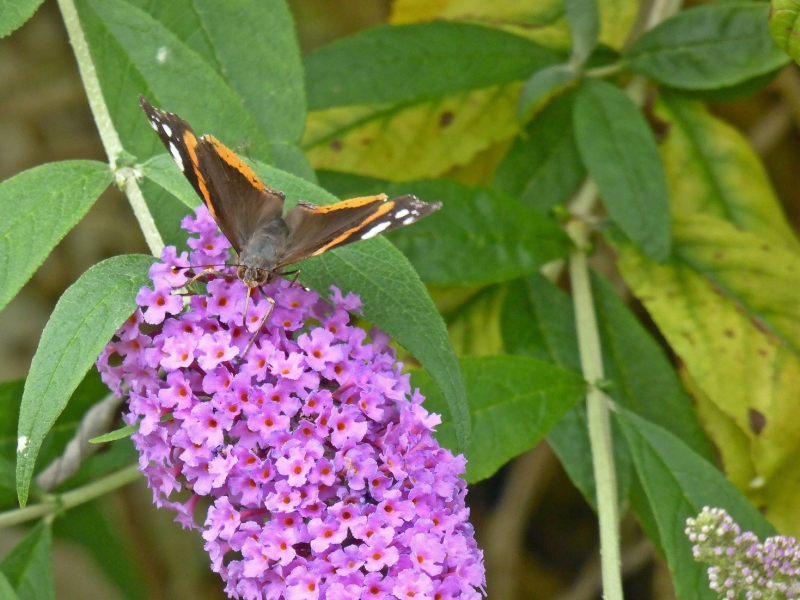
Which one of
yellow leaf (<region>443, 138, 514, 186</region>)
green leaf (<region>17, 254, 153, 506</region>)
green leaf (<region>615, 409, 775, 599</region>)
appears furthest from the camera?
yellow leaf (<region>443, 138, 514, 186</region>)

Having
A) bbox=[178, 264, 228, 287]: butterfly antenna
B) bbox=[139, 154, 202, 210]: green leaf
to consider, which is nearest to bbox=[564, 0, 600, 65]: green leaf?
bbox=[139, 154, 202, 210]: green leaf

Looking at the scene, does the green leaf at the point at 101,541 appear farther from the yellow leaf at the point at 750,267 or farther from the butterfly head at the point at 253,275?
the yellow leaf at the point at 750,267

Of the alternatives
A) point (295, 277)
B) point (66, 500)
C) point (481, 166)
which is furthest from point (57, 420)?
point (481, 166)

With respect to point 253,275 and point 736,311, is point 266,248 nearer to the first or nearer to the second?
point 253,275

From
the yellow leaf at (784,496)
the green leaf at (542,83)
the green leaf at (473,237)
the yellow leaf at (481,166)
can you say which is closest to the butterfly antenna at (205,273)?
the green leaf at (473,237)

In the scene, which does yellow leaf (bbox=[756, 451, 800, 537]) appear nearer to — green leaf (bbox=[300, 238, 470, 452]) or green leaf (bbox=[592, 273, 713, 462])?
green leaf (bbox=[592, 273, 713, 462])
